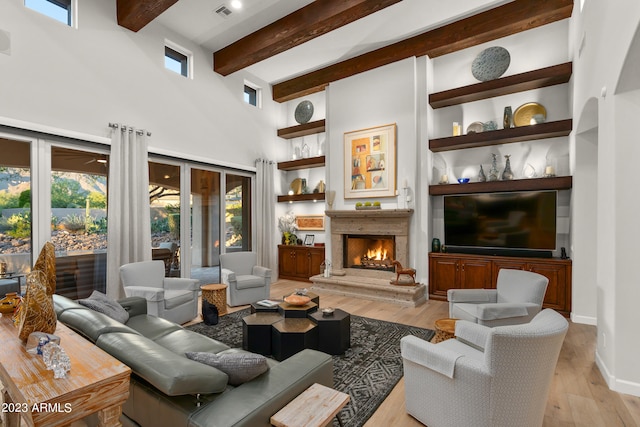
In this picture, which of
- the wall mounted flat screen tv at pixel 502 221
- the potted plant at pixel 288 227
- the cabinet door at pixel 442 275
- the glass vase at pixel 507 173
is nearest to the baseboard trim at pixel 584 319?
the wall mounted flat screen tv at pixel 502 221

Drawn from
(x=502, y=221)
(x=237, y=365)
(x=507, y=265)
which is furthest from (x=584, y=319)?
(x=237, y=365)

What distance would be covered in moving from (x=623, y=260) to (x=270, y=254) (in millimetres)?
5598

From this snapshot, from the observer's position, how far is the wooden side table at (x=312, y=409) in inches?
55.1

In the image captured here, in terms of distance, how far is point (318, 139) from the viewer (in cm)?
715

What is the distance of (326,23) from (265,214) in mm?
3840

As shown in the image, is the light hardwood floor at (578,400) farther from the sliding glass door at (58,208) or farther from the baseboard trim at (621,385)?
the sliding glass door at (58,208)

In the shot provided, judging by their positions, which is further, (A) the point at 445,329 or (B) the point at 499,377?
(A) the point at 445,329

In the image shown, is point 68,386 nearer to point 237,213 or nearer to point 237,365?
point 237,365

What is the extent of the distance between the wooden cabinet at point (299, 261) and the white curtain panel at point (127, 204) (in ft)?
9.89

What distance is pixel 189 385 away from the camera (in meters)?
1.40

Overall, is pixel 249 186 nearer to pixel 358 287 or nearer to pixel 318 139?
pixel 318 139

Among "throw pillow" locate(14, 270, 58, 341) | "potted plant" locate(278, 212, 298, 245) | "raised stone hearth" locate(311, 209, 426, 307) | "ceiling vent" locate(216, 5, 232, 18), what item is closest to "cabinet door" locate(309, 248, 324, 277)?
"raised stone hearth" locate(311, 209, 426, 307)

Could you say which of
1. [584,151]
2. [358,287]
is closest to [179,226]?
[358,287]

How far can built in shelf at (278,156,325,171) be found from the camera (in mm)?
6691
